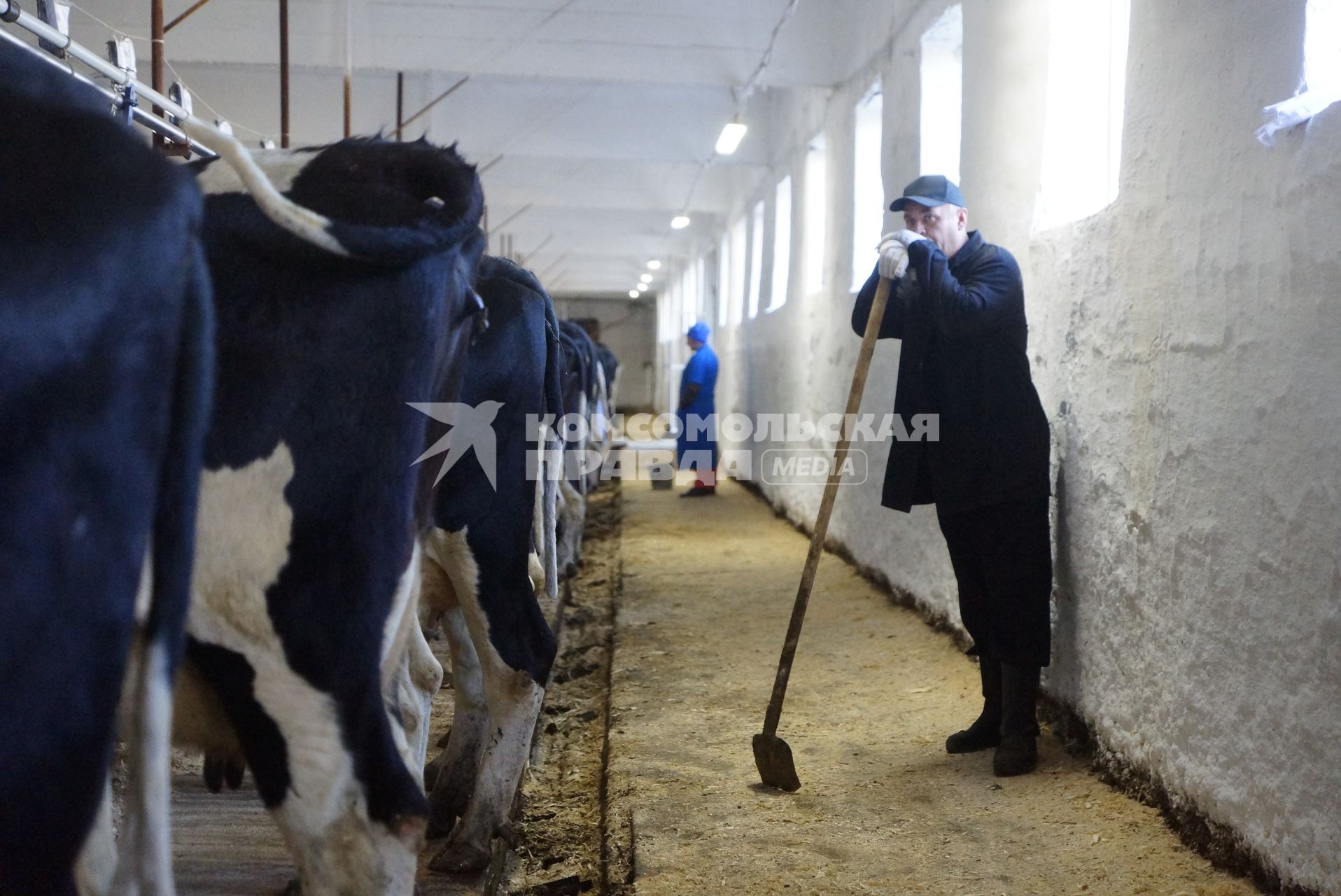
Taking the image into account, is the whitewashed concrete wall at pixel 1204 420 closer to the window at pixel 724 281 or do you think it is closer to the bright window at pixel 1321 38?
the bright window at pixel 1321 38

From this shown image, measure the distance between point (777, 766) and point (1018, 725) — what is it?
820 mm

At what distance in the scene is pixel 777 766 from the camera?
3.65 meters

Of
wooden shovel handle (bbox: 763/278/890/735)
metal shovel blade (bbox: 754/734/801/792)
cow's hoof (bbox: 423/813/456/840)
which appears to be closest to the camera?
cow's hoof (bbox: 423/813/456/840)

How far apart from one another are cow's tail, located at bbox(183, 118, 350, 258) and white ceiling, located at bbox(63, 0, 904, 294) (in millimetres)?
3225

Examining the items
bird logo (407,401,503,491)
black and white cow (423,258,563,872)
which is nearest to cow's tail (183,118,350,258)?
bird logo (407,401,503,491)

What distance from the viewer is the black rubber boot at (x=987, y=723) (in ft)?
12.9

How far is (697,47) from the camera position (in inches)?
334

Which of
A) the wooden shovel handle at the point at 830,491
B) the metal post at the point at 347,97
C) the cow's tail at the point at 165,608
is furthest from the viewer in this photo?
the metal post at the point at 347,97

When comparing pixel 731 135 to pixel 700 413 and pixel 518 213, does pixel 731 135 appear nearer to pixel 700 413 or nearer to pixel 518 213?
pixel 700 413

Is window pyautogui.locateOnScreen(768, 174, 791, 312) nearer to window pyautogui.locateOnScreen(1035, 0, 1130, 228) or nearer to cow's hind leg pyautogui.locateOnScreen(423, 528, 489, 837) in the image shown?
window pyautogui.locateOnScreen(1035, 0, 1130, 228)

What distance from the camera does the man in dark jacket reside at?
146 inches

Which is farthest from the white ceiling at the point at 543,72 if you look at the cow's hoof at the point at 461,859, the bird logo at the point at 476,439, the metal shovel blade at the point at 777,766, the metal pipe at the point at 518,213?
the cow's hoof at the point at 461,859

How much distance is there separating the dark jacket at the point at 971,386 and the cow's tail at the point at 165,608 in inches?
113

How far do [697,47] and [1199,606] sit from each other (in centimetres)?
656
